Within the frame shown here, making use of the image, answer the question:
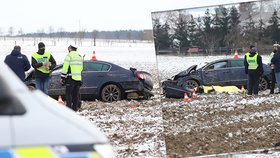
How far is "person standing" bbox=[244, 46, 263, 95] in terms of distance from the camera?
256 inches

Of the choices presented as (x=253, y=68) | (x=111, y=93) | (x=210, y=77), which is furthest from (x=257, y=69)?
(x=111, y=93)

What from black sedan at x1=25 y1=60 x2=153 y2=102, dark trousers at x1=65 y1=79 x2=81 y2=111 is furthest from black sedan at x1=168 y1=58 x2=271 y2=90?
black sedan at x1=25 y1=60 x2=153 y2=102

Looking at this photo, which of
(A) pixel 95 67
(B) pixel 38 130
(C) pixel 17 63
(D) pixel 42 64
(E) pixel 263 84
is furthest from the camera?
(A) pixel 95 67

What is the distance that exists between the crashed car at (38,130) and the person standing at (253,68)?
4.30 m

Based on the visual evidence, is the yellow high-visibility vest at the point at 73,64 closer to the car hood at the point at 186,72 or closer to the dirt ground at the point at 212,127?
the dirt ground at the point at 212,127

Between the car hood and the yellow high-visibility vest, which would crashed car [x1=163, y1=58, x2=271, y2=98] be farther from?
the yellow high-visibility vest

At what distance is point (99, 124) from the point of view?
8.76 m

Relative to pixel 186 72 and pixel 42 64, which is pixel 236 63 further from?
pixel 42 64

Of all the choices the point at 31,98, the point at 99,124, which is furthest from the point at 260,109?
the point at 31,98

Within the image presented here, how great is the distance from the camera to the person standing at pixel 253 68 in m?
6.51

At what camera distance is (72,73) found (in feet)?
33.8

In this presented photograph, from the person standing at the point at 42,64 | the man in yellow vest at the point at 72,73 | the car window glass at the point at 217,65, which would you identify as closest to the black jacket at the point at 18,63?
the person standing at the point at 42,64

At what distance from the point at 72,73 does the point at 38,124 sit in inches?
312

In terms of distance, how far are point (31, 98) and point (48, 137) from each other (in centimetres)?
25
